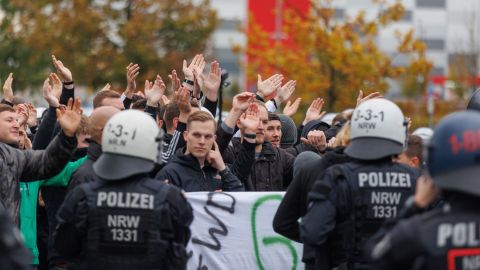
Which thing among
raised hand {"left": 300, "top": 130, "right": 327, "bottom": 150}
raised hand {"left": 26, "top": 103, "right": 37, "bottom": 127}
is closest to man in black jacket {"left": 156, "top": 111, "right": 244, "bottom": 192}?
raised hand {"left": 300, "top": 130, "right": 327, "bottom": 150}

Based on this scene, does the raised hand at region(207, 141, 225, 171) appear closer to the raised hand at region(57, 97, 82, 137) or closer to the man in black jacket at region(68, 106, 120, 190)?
the man in black jacket at region(68, 106, 120, 190)

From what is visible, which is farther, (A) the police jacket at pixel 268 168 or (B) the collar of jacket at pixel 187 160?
(A) the police jacket at pixel 268 168

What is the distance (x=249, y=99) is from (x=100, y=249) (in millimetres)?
2949

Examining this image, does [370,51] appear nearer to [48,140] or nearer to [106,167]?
[48,140]

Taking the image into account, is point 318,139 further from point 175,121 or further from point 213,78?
point 175,121

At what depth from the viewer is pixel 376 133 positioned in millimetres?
6797

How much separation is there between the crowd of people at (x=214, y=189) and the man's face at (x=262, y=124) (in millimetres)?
479

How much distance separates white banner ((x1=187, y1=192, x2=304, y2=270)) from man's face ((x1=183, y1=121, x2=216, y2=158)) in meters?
0.42

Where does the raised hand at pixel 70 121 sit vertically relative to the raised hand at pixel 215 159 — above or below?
above

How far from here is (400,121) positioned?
22.6 ft

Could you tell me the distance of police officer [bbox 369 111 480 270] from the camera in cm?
506

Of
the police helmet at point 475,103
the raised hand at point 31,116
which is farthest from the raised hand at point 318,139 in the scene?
the raised hand at point 31,116

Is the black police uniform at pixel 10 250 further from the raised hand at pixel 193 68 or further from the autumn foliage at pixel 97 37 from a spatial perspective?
the autumn foliage at pixel 97 37

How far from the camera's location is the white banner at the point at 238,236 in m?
8.55
